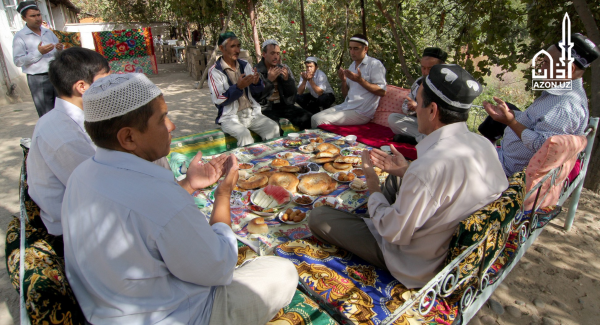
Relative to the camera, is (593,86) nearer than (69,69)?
No

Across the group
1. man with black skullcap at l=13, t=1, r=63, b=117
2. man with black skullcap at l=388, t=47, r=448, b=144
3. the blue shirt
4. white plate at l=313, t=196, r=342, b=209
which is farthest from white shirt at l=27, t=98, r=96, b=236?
man with black skullcap at l=13, t=1, r=63, b=117

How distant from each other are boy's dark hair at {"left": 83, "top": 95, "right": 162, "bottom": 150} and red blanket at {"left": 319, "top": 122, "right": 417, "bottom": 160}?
3.62 m

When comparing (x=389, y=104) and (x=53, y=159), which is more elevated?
(x=53, y=159)

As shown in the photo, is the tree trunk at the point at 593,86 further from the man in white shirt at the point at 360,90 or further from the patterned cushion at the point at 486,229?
the patterned cushion at the point at 486,229

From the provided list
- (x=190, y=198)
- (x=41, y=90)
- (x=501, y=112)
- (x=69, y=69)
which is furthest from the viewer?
(x=41, y=90)

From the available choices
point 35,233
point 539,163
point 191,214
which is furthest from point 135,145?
point 539,163

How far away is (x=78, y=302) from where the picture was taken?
136cm

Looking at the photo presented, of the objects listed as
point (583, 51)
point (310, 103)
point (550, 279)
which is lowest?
point (550, 279)

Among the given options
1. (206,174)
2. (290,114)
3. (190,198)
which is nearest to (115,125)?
(190,198)

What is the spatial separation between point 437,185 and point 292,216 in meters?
1.42

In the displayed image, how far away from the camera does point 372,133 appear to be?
17.6 ft

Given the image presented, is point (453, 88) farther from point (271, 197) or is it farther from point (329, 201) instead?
point (271, 197)

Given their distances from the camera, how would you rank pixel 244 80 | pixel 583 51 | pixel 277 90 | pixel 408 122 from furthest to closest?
pixel 277 90, pixel 408 122, pixel 244 80, pixel 583 51

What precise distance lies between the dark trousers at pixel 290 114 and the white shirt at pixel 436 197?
13.3ft
